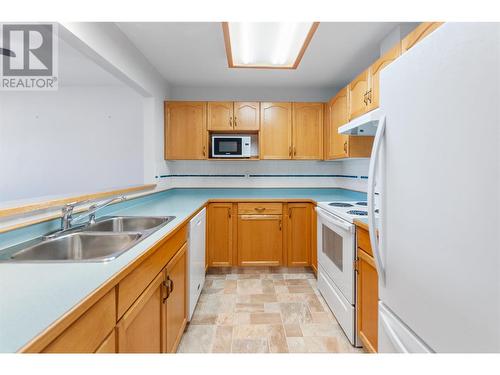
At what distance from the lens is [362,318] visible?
1604mm

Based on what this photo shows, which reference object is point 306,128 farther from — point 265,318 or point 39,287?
point 39,287

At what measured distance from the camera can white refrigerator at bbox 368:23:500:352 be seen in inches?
23.7

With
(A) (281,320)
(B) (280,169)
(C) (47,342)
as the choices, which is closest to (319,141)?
(B) (280,169)

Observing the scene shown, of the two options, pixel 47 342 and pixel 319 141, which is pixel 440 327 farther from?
pixel 319 141

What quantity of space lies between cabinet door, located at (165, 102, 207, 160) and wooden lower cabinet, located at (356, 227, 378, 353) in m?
2.18

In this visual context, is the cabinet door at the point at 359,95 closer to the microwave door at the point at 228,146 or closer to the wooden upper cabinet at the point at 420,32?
the wooden upper cabinet at the point at 420,32

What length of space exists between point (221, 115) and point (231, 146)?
0.42 m

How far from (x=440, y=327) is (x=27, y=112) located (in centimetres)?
481

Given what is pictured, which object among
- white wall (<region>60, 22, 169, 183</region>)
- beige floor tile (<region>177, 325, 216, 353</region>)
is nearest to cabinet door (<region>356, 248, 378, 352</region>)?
beige floor tile (<region>177, 325, 216, 353</region>)

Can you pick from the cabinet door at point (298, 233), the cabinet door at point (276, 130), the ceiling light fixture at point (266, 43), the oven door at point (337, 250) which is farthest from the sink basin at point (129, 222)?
the cabinet door at point (276, 130)

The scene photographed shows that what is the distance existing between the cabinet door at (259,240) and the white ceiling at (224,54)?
1662mm

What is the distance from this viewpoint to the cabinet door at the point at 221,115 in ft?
10.4

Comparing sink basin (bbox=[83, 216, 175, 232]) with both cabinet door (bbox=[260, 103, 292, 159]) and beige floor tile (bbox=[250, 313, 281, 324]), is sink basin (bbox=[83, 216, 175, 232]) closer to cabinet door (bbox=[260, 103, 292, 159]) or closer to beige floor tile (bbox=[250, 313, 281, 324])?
beige floor tile (bbox=[250, 313, 281, 324])

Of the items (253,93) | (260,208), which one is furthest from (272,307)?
(253,93)
